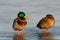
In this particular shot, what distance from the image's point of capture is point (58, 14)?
1210 centimetres

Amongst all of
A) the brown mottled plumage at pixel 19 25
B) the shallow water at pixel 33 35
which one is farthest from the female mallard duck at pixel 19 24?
the shallow water at pixel 33 35

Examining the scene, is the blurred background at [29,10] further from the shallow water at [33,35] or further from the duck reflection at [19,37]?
the duck reflection at [19,37]

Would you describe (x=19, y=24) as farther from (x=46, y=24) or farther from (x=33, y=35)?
(x=46, y=24)

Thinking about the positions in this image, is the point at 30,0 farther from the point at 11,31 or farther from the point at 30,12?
the point at 11,31

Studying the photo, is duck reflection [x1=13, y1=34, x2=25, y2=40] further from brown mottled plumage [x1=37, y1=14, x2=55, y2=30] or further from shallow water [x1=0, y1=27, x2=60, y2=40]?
brown mottled plumage [x1=37, y1=14, x2=55, y2=30]

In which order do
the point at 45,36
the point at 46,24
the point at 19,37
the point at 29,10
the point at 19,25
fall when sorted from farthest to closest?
the point at 29,10 < the point at 46,24 < the point at 19,25 < the point at 45,36 < the point at 19,37

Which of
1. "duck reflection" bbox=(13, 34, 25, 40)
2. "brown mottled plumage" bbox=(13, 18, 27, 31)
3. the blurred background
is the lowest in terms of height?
"duck reflection" bbox=(13, 34, 25, 40)

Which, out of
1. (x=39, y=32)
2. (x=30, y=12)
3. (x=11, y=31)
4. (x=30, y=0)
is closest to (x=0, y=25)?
(x=11, y=31)

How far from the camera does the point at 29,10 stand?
42.8 feet

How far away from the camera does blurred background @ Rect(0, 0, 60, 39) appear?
10456 millimetres

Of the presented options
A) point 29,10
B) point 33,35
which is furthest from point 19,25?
point 29,10

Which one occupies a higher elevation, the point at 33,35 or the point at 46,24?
the point at 46,24

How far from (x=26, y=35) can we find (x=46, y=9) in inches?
168

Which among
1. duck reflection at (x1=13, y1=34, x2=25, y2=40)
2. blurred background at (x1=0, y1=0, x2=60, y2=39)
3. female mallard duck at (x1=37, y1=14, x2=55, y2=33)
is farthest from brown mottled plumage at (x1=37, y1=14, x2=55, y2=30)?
duck reflection at (x1=13, y1=34, x2=25, y2=40)
